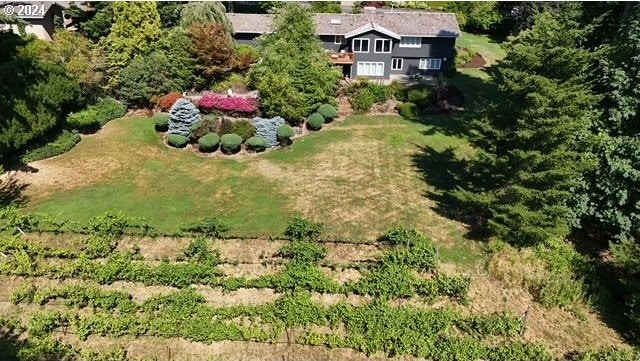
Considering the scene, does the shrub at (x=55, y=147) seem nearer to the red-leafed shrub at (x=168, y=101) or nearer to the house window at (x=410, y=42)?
the red-leafed shrub at (x=168, y=101)

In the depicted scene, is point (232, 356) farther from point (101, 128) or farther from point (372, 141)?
point (101, 128)

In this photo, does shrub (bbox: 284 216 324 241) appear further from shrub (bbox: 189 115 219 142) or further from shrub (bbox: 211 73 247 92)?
shrub (bbox: 211 73 247 92)

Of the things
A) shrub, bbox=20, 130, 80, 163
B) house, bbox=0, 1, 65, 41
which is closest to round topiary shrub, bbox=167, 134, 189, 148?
shrub, bbox=20, 130, 80, 163

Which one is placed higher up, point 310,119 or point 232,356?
point 310,119

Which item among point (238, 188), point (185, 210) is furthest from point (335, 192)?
point (185, 210)

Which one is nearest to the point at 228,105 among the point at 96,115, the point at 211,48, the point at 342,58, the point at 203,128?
the point at 203,128

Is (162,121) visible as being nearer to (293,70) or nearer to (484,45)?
(293,70)
